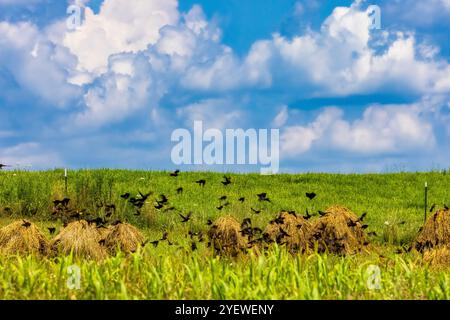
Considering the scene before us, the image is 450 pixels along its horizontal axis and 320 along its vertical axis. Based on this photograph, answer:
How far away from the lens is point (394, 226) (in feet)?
54.3

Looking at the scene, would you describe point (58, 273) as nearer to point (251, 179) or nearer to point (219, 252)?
point (219, 252)

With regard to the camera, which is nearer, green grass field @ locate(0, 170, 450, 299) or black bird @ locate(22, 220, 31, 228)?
green grass field @ locate(0, 170, 450, 299)

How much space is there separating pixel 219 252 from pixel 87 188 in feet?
23.9

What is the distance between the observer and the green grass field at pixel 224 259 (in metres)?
6.65

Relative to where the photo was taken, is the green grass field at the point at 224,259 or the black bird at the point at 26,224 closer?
the green grass field at the point at 224,259

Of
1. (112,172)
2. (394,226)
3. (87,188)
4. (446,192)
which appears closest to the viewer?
(394,226)

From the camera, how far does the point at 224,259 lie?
955 cm

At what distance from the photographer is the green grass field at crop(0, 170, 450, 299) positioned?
6.65 metres

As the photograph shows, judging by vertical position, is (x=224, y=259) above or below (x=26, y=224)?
below

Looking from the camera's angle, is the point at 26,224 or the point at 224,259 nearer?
the point at 224,259
